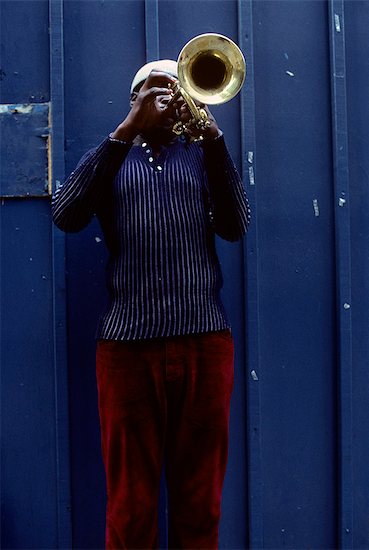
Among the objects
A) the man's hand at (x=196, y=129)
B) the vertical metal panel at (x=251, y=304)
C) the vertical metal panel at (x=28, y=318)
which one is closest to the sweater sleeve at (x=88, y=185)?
the man's hand at (x=196, y=129)

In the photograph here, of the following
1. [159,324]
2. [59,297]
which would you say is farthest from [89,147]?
[159,324]

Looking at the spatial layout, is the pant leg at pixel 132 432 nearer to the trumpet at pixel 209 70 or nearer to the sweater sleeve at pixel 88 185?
the sweater sleeve at pixel 88 185

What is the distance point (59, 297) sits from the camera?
2105 mm

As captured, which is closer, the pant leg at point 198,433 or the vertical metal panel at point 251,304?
the pant leg at point 198,433

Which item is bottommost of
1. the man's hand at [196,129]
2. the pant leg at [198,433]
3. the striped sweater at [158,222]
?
the pant leg at [198,433]

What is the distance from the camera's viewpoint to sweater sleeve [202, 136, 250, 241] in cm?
168

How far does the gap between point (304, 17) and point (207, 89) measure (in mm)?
692

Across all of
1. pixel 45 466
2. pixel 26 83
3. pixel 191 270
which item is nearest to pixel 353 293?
pixel 191 270

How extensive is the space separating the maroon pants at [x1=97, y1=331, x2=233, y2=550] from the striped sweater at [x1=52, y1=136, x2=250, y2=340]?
76 millimetres

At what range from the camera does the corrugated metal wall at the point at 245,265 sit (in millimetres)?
2123

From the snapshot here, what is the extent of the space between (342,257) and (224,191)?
2.13 ft

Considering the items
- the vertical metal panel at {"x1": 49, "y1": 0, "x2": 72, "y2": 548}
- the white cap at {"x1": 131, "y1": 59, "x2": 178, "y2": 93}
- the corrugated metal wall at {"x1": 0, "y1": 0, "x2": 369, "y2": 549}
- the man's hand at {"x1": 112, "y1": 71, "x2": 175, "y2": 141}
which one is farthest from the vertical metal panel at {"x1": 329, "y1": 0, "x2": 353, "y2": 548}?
the vertical metal panel at {"x1": 49, "y1": 0, "x2": 72, "y2": 548}

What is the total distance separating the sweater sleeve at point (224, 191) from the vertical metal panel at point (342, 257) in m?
0.51

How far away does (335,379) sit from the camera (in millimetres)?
2178
